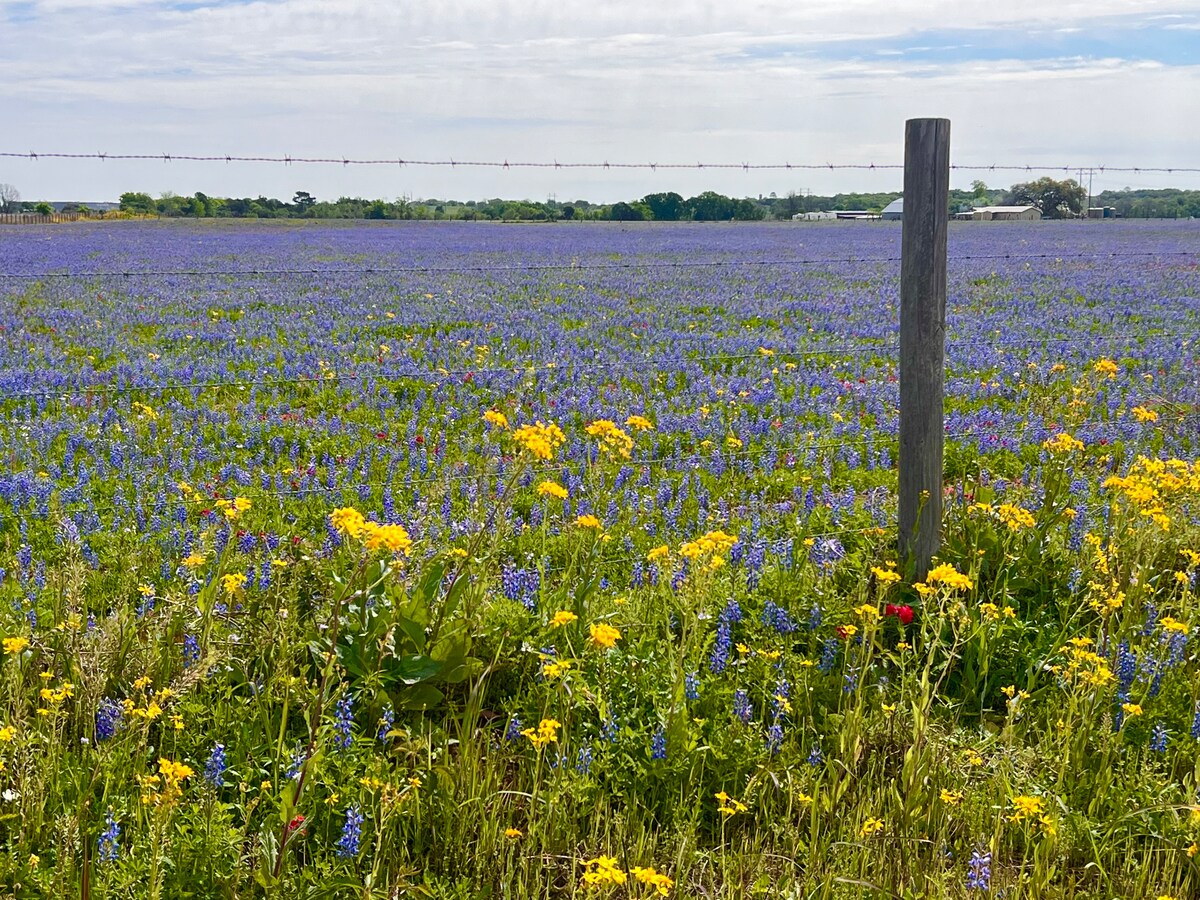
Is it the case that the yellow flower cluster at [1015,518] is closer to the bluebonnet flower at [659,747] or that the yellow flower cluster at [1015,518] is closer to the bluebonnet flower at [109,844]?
the bluebonnet flower at [659,747]

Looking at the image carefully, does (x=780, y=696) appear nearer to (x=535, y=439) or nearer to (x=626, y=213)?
(x=535, y=439)

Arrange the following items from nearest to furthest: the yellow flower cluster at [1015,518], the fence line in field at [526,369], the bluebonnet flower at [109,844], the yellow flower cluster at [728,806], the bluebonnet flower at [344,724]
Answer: the bluebonnet flower at [109,844]
the yellow flower cluster at [728,806]
the bluebonnet flower at [344,724]
the yellow flower cluster at [1015,518]
the fence line in field at [526,369]

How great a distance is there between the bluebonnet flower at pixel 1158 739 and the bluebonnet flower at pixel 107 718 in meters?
3.06

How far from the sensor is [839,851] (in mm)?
2838

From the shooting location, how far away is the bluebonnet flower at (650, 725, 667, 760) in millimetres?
3115

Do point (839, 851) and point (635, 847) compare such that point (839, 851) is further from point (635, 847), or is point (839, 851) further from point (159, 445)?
point (159, 445)

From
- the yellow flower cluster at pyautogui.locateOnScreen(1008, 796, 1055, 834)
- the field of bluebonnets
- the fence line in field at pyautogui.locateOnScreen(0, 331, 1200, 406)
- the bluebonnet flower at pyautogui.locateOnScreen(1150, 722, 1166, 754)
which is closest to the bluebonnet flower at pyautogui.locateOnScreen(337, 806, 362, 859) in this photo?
the field of bluebonnets

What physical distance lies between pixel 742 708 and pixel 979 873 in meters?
0.88

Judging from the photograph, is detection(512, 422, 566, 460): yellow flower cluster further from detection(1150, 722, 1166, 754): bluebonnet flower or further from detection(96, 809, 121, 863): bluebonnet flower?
detection(1150, 722, 1166, 754): bluebonnet flower

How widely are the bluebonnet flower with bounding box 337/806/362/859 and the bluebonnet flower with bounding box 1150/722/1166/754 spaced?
237 centimetres

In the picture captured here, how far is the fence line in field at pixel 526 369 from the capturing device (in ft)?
26.7

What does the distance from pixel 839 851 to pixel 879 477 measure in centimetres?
391

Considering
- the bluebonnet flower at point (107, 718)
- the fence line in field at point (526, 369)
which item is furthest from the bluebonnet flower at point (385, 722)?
the fence line in field at point (526, 369)

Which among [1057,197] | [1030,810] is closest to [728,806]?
[1030,810]
